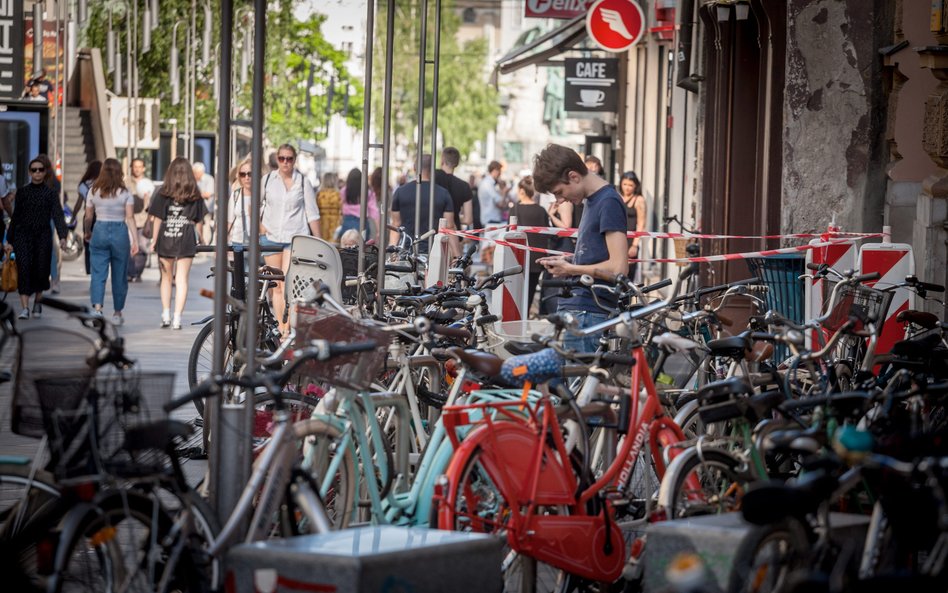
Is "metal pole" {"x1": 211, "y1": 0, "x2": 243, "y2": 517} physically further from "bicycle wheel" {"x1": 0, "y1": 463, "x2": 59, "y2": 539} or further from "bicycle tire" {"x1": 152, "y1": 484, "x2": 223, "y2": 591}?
"bicycle wheel" {"x1": 0, "y1": 463, "x2": 59, "y2": 539}

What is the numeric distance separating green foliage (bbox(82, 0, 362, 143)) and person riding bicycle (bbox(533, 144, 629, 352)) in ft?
114

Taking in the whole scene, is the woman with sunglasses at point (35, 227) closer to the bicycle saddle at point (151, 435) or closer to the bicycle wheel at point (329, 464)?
the bicycle wheel at point (329, 464)

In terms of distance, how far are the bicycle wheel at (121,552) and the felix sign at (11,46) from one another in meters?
22.1

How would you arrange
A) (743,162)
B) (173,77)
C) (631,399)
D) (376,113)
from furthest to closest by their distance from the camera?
(376,113) < (173,77) < (743,162) < (631,399)

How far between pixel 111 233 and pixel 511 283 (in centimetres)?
611

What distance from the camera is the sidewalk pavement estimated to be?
29.9 ft

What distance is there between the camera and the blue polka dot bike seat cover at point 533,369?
232 inches

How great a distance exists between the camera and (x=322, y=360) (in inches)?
217

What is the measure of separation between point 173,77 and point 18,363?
36.8 metres

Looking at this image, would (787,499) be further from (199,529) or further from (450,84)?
(450,84)

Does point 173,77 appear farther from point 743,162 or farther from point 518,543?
point 518,543

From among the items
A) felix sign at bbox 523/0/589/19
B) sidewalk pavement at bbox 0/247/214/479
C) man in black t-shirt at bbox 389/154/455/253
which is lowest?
sidewalk pavement at bbox 0/247/214/479

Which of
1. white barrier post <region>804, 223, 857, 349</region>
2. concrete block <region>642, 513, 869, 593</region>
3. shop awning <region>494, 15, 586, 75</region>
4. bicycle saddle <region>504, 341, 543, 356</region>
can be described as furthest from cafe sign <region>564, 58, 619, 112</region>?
concrete block <region>642, 513, 869, 593</region>

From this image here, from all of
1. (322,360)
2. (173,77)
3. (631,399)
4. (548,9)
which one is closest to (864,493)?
(631,399)
